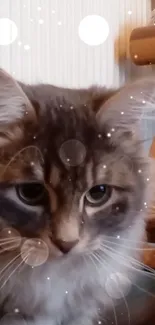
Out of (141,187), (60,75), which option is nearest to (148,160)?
(141,187)

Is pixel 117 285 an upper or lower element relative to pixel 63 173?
lower

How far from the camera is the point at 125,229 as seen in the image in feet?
2.40

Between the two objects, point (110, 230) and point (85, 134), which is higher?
point (85, 134)

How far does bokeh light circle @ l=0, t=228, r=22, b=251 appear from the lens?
668 millimetres

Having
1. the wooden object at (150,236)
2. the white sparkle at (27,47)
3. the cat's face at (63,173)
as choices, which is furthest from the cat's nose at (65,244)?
the white sparkle at (27,47)

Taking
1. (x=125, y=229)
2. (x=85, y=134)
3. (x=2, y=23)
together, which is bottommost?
(x=125, y=229)

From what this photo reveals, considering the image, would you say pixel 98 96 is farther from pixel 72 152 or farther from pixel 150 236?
pixel 150 236

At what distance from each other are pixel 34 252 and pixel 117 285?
140 mm

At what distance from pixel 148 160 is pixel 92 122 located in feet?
0.31

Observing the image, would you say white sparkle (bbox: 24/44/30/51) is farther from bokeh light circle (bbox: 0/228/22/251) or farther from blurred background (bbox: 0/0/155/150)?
bokeh light circle (bbox: 0/228/22/251)

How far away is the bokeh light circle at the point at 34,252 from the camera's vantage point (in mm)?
674

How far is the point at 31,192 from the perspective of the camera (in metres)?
0.67

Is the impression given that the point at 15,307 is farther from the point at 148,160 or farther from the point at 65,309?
the point at 148,160

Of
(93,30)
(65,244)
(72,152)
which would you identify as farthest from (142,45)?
(65,244)
